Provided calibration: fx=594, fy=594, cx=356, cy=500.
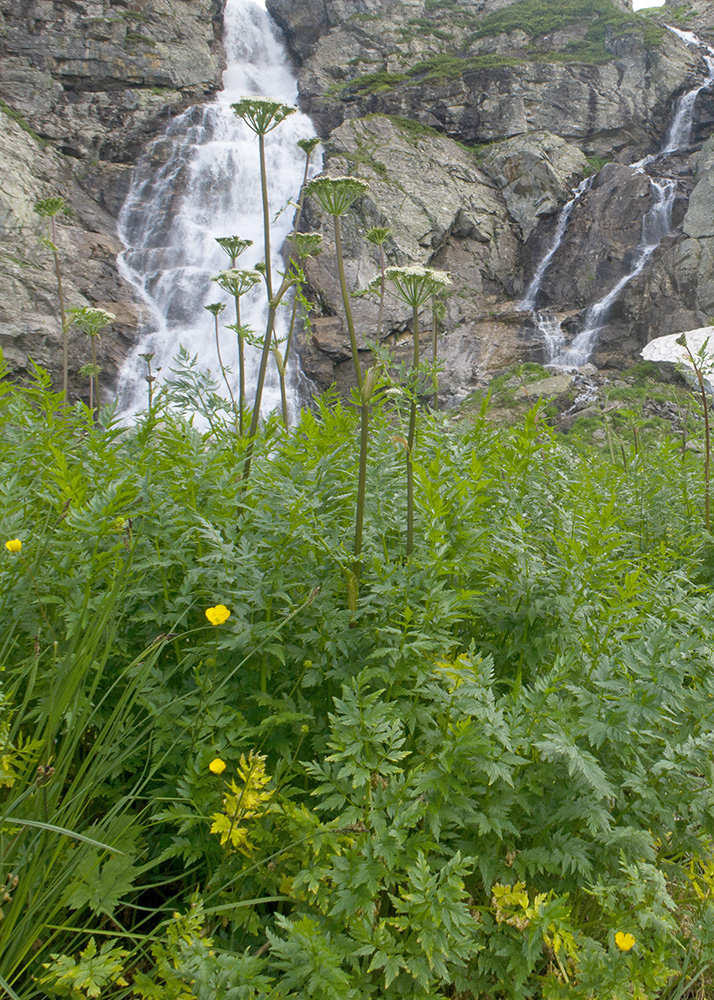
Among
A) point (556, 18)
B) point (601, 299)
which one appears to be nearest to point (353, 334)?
point (601, 299)

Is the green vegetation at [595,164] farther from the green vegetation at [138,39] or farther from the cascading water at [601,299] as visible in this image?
the green vegetation at [138,39]

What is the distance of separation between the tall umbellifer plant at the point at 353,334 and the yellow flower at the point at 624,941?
0.86 m

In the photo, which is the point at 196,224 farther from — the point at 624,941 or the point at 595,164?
the point at 624,941

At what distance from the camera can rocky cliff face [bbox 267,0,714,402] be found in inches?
814

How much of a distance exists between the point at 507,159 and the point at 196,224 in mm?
13580

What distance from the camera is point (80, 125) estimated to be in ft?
78.0

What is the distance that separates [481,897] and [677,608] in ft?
2.92

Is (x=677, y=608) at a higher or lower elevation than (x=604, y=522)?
lower

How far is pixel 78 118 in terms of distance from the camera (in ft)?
78.5

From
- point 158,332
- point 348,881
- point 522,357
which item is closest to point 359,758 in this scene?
point 348,881

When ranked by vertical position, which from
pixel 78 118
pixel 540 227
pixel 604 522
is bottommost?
pixel 604 522

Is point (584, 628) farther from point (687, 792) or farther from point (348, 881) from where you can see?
point (348, 881)

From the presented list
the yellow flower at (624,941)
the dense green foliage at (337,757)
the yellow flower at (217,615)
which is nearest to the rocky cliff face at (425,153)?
the dense green foliage at (337,757)

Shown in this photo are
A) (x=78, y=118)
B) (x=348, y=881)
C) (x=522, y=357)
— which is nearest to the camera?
(x=348, y=881)
